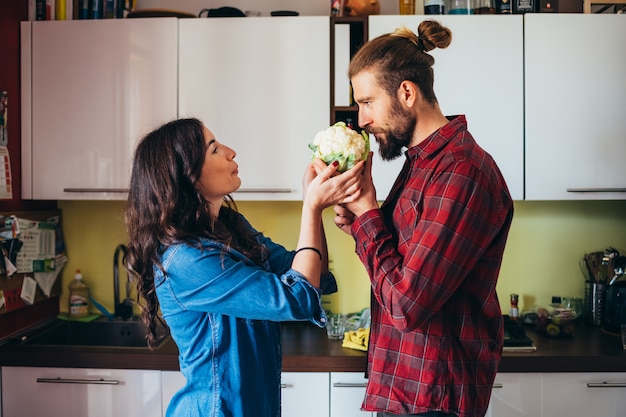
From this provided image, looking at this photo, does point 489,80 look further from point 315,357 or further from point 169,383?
point 169,383

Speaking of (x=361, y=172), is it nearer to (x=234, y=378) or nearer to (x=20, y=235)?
(x=234, y=378)

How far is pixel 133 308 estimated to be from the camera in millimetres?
2889

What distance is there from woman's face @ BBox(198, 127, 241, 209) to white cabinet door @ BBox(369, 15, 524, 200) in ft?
3.68

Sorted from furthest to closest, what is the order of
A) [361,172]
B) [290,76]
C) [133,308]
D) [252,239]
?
[133,308] < [290,76] < [252,239] < [361,172]

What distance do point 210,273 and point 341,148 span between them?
1.48ft

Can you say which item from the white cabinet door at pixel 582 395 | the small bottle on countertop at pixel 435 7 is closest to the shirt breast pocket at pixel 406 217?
the white cabinet door at pixel 582 395

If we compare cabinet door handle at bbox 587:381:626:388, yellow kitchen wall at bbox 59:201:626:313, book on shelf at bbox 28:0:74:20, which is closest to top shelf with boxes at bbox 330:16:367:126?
yellow kitchen wall at bbox 59:201:626:313

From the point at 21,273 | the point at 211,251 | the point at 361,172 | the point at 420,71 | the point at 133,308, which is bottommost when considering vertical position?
the point at 133,308

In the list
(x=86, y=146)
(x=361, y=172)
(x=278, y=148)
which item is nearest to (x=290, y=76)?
(x=278, y=148)

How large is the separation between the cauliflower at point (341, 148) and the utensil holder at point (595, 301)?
1.53 metres

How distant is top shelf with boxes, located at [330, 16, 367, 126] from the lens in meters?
2.49

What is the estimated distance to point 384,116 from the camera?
1.60 meters

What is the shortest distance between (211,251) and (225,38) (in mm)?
1314

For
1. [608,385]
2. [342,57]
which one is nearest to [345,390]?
[608,385]
